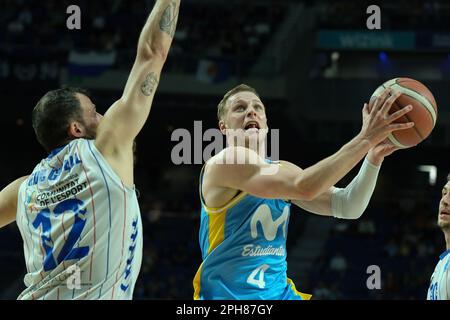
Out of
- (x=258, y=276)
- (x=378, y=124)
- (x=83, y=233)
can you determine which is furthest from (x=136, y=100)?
(x=258, y=276)

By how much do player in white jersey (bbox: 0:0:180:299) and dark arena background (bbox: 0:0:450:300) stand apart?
11073 mm

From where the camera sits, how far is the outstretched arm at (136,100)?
357cm

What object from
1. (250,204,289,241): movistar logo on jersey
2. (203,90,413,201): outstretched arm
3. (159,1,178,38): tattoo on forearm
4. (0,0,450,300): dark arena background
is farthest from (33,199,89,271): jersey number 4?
(0,0,450,300): dark arena background

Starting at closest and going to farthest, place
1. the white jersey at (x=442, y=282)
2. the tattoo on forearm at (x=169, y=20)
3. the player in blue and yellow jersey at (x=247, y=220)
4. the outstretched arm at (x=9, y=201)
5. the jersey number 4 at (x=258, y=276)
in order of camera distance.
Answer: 1. the tattoo on forearm at (x=169, y=20)
2. the outstretched arm at (x=9, y=201)
3. the player in blue and yellow jersey at (x=247, y=220)
4. the jersey number 4 at (x=258, y=276)
5. the white jersey at (x=442, y=282)

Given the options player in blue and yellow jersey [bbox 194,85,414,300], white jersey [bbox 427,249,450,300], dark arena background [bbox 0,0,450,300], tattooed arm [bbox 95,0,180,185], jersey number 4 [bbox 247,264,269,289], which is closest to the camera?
tattooed arm [bbox 95,0,180,185]

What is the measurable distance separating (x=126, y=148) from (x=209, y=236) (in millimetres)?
1238

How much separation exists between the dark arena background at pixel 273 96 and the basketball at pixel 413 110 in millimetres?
10070

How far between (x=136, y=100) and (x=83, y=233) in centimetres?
64

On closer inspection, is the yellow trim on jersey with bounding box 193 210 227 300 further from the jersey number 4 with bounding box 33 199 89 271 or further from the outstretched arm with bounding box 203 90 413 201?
the jersey number 4 with bounding box 33 199 89 271

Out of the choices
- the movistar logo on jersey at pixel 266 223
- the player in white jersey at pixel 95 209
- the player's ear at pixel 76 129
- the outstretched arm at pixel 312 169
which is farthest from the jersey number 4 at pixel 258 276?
the player's ear at pixel 76 129

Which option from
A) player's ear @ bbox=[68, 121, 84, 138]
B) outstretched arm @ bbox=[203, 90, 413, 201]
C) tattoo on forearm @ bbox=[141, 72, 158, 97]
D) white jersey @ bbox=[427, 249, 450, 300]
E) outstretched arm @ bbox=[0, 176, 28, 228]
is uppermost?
tattoo on forearm @ bbox=[141, 72, 158, 97]

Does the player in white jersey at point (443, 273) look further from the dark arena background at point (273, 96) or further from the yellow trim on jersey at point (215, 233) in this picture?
the dark arena background at point (273, 96)

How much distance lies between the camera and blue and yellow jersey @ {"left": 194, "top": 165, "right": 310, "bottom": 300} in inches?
179

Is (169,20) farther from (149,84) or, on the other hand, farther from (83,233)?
(83,233)
